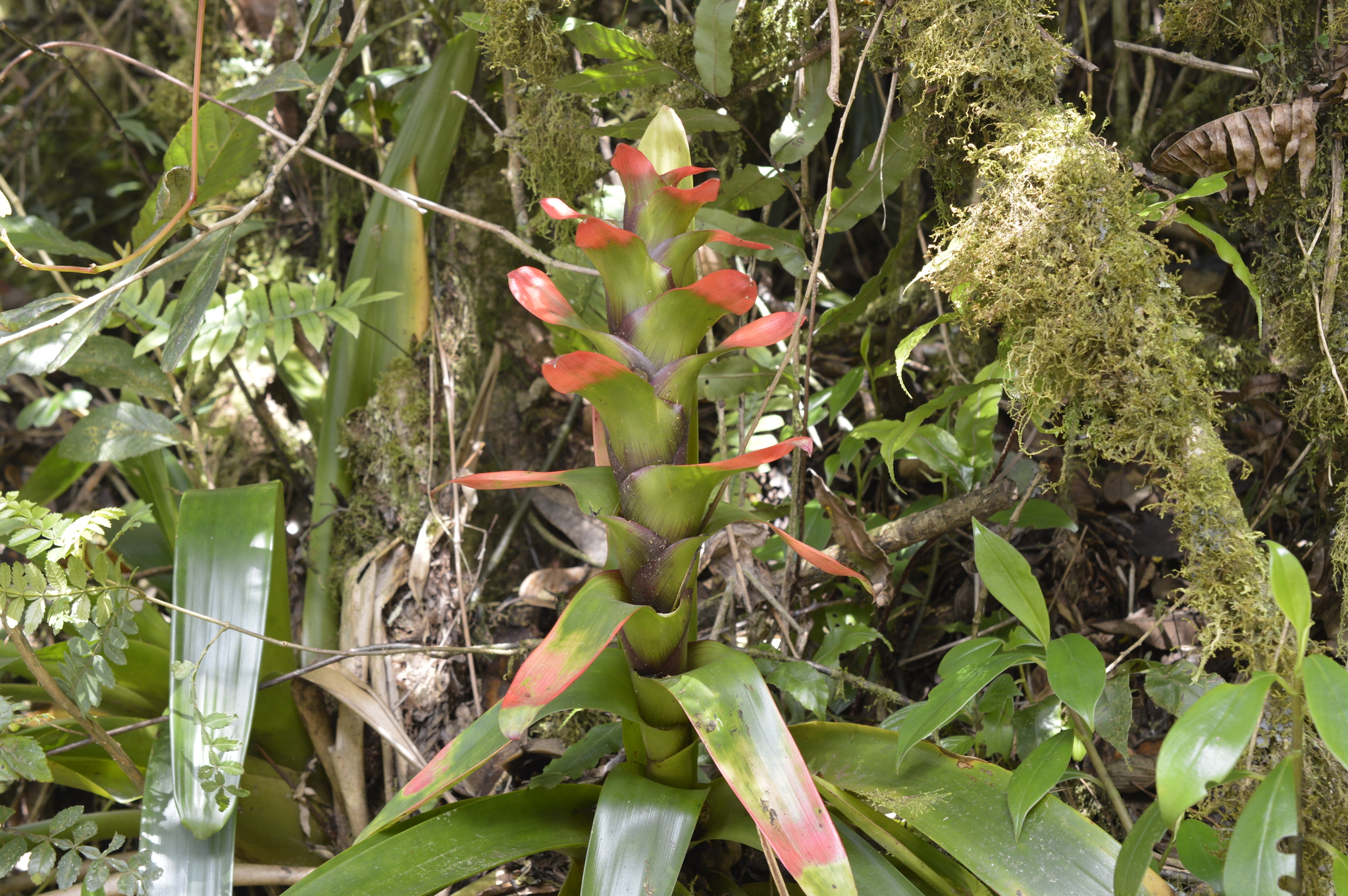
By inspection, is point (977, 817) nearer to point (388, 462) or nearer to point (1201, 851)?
point (1201, 851)

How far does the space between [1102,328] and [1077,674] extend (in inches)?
15.1

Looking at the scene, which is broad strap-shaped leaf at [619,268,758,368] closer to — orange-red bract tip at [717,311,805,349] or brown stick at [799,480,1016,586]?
orange-red bract tip at [717,311,805,349]

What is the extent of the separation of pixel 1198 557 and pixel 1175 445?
12cm

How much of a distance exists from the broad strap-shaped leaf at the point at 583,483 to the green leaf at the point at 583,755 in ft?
1.03

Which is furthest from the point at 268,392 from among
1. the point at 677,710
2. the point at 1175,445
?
the point at 1175,445

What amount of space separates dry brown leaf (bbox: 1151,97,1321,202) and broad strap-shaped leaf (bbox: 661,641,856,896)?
832mm

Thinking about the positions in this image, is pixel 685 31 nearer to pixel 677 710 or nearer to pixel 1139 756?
pixel 677 710

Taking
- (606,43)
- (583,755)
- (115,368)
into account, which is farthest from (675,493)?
(115,368)

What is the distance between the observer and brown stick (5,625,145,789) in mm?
916

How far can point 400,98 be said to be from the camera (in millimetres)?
1604

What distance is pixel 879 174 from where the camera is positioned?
1142 mm

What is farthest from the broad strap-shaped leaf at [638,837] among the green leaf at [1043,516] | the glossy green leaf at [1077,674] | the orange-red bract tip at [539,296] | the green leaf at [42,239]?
the green leaf at [42,239]

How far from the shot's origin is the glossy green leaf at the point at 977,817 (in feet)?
2.25

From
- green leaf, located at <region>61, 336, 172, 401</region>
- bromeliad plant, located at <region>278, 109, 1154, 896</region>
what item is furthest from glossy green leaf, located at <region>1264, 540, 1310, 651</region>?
green leaf, located at <region>61, 336, 172, 401</region>
